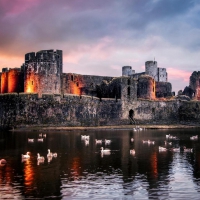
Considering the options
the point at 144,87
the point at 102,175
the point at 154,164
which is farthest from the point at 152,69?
the point at 102,175

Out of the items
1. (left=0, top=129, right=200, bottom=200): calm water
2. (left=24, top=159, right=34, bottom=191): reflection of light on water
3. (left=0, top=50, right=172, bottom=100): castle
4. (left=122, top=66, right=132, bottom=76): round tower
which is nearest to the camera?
(left=0, top=129, right=200, bottom=200): calm water

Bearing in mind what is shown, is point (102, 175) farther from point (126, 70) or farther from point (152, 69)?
point (126, 70)

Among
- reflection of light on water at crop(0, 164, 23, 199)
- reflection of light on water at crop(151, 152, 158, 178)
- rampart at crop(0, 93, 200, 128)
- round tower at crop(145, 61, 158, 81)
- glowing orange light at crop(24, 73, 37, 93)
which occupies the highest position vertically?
round tower at crop(145, 61, 158, 81)

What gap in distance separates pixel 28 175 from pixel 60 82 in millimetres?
49247

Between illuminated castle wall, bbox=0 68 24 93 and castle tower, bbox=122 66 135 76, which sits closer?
illuminated castle wall, bbox=0 68 24 93

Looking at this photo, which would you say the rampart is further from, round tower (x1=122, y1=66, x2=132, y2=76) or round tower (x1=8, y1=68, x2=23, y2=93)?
round tower (x1=122, y1=66, x2=132, y2=76)

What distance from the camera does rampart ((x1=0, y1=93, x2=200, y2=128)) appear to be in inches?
2303

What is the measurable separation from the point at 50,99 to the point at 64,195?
4449 cm

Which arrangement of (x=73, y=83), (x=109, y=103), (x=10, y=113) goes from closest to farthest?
1. (x=10, y=113)
2. (x=109, y=103)
3. (x=73, y=83)

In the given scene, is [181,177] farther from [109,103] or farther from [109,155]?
[109,103]

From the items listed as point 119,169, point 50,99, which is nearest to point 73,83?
point 50,99

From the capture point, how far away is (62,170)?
21469 millimetres

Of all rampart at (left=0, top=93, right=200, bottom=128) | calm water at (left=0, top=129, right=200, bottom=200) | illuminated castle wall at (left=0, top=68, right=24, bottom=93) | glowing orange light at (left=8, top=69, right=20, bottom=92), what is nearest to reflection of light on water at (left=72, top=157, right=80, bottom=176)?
calm water at (left=0, top=129, right=200, bottom=200)

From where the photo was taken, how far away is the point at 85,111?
64.1 meters
